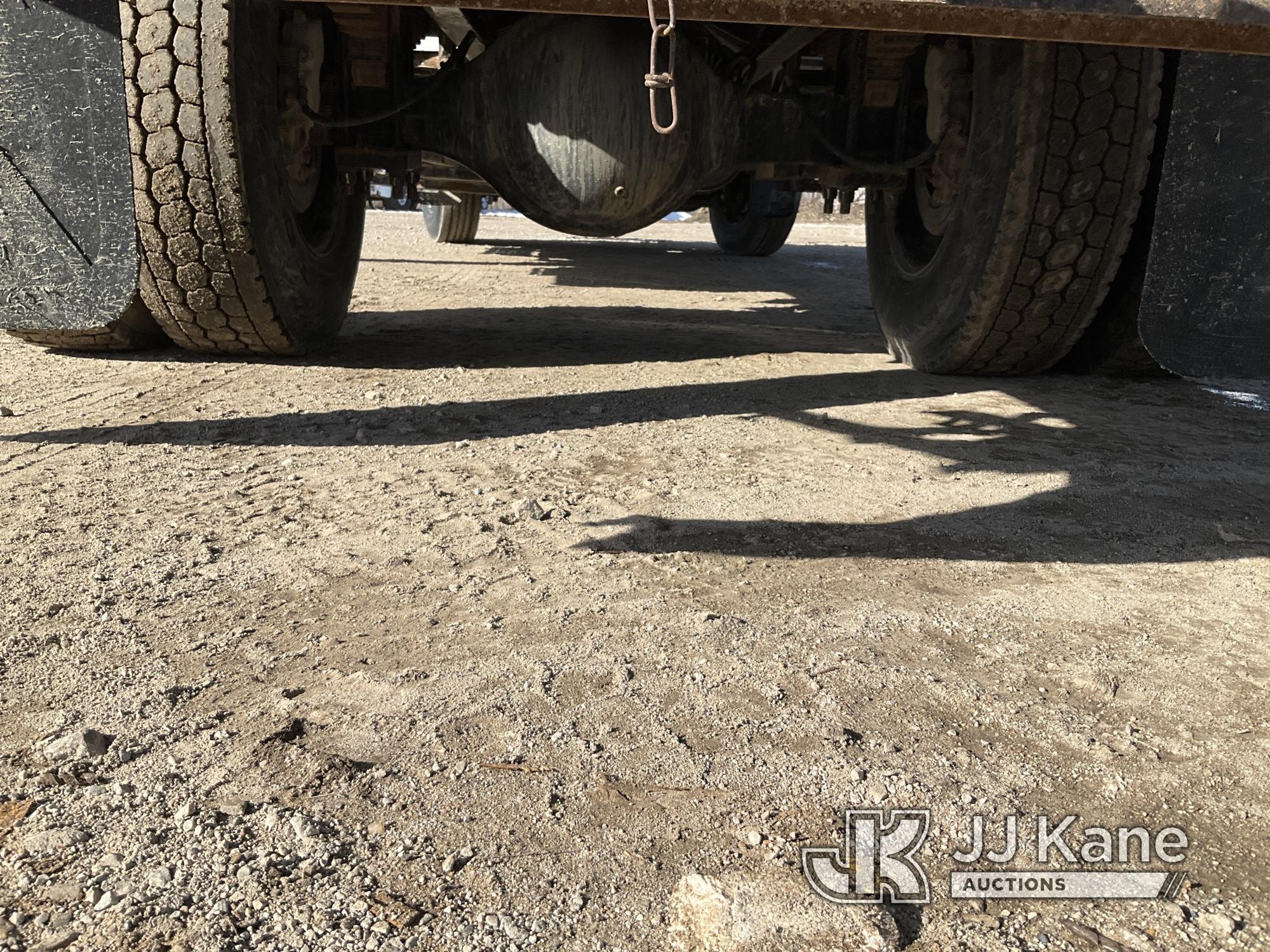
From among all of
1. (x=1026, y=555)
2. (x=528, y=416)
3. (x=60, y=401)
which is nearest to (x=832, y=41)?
(x=528, y=416)

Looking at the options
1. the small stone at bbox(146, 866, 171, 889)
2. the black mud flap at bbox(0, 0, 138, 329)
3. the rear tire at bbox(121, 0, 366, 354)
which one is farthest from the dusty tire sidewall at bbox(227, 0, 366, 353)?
the small stone at bbox(146, 866, 171, 889)

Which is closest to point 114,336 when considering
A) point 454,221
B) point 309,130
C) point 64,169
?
point 309,130

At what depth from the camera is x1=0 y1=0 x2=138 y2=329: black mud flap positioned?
2236mm

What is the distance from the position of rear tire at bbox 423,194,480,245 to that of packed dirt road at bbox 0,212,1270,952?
5406 mm

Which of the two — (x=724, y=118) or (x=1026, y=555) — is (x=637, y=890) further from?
(x=724, y=118)

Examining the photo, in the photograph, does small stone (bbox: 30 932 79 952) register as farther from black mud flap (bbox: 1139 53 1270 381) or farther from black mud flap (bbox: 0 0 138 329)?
black mud flap (bbox: 1139 53 1270 381)

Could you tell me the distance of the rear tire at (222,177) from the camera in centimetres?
264

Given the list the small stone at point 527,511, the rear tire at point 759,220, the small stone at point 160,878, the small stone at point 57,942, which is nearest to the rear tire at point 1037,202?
the small stone at point 527,511

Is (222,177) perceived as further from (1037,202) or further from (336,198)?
(1037,202)

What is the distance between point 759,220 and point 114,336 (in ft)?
19.5

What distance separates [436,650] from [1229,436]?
2.43m

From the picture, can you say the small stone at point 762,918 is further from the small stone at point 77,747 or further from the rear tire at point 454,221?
the rear tire at point 454,221

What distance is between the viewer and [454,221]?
Answer: 27.6ft

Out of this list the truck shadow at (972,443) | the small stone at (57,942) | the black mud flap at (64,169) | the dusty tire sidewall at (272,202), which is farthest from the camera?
the dusty tire sidewall at (272,202)
